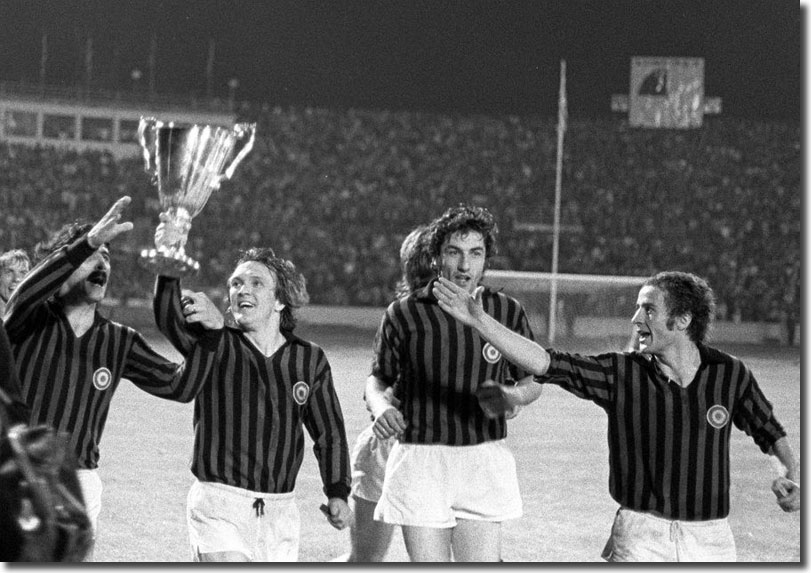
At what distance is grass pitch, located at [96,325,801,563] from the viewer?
18.8ft

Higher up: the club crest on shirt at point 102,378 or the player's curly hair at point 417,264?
the player's curly hair at point 417,264

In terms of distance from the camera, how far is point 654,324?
3688 mm

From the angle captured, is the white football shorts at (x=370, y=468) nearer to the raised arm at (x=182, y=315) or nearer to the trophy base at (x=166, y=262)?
the raised arm at (x=182, y=315)

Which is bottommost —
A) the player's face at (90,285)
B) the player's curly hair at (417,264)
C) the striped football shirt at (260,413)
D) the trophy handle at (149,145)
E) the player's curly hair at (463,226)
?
the striped football shirt at (260,413)

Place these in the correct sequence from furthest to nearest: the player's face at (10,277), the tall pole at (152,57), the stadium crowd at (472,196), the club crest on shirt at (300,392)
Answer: the tall pole at (152,57), the stadium crowd at (472,196), the player's face at (10,277), the club crest on shirt at (300,392)

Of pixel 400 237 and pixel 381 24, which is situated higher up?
pixel 381 24

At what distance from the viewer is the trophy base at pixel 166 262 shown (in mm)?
2699

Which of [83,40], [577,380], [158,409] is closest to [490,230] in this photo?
[577,380]

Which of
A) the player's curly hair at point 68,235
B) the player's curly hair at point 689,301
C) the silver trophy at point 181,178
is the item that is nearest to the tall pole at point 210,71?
the player's curly hair at point 68,235

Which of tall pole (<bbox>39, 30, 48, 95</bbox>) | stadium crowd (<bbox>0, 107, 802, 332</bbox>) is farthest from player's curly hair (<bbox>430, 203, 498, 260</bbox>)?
tall pole (<bbox>39, 30, 48, 95</bbox>)

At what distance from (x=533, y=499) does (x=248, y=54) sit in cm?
3304

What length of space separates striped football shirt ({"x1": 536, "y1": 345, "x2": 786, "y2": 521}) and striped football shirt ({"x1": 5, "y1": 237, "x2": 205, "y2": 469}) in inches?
53.0

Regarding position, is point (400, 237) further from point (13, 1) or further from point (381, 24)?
point (13, 1)

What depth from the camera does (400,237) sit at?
31047 millimetres
